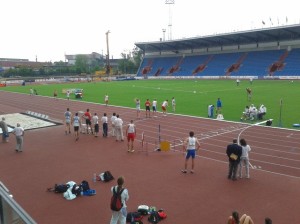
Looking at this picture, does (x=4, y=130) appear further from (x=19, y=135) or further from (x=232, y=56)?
(x=232, y=56)

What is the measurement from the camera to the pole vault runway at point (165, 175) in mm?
9255

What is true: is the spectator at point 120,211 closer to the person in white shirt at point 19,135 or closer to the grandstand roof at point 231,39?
the person in white shirt at point 19,135

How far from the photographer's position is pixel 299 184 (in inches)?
438

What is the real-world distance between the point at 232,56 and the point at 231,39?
159 inches

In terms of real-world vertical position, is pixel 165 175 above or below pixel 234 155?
below

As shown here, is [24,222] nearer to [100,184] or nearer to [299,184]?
[100,184]

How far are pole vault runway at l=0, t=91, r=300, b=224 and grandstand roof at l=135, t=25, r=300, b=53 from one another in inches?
1976

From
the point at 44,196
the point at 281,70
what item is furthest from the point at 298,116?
the point at 281,70

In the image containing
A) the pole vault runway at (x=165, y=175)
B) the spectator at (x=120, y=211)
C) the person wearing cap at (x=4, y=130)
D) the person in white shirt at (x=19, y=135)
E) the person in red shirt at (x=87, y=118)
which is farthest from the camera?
the person in red shirt at (x=87, y=118)

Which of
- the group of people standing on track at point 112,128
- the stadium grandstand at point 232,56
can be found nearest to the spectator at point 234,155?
the group of people standing on track at point 112,128

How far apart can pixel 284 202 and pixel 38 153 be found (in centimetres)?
1158

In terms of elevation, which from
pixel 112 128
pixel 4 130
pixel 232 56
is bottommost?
pixel 112 128

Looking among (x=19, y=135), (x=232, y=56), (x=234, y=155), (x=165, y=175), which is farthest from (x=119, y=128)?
(x=232, y=56)

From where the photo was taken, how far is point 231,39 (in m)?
75.1
